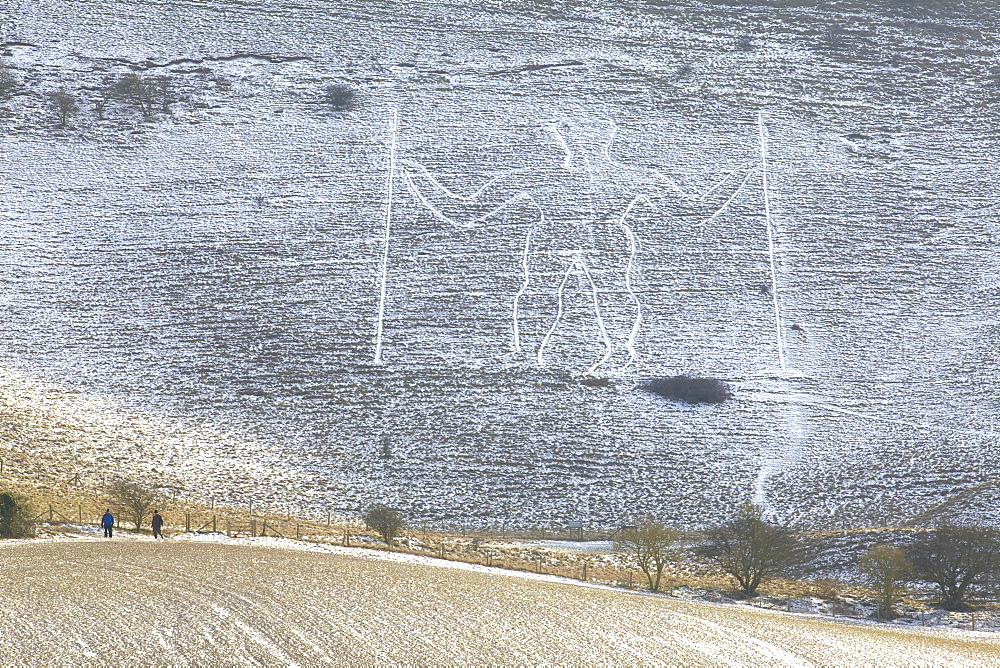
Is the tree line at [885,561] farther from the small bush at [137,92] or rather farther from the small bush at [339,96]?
the small bush at [137,92]

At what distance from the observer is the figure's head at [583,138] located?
131 feet

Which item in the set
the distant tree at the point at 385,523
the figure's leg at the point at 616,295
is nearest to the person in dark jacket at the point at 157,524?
the distant tree at the point at 385,523

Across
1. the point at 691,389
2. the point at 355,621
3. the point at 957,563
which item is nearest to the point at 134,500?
the point at 355,621

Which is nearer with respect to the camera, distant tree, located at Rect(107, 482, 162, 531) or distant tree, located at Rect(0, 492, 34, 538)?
distant tree, located at Rect(0, 492, 34, 538)

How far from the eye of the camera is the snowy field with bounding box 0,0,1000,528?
87.0 feet

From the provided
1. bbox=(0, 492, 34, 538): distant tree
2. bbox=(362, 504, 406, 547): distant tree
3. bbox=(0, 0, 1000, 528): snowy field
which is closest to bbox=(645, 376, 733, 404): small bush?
bbox=(0, 0, 1000, 528): snowy field

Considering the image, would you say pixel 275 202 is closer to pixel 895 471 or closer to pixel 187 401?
pixel 187 401

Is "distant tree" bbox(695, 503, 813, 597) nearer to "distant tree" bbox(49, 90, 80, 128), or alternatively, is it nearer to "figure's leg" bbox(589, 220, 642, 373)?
"figure's leg" bbox(589, 220, 642, 373)

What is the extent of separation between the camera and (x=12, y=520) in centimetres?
1773

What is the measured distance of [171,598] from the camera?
42.6 feet

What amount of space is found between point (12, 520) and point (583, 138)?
92.7 feet

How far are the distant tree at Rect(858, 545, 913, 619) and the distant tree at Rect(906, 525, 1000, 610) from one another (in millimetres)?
344

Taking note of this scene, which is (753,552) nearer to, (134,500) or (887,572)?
(887,572)

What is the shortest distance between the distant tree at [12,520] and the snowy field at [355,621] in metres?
0.95
